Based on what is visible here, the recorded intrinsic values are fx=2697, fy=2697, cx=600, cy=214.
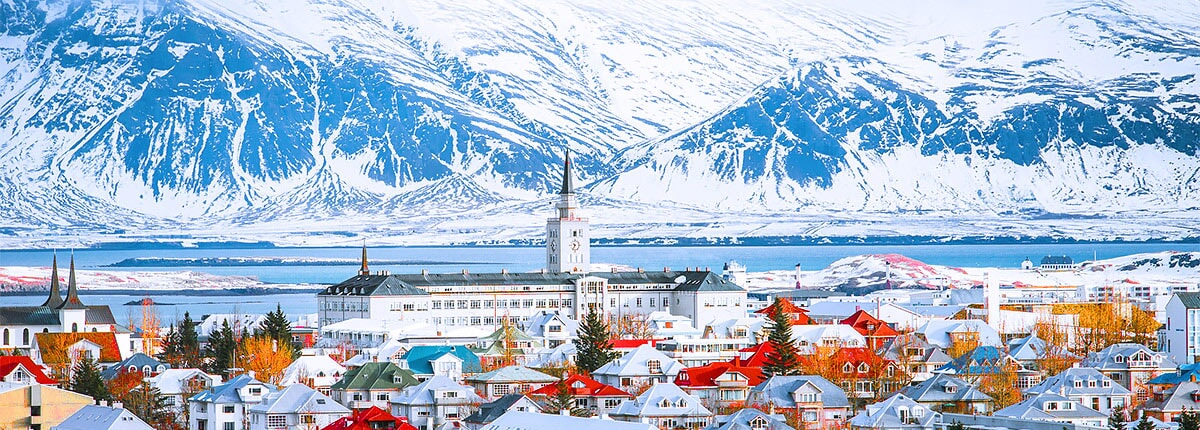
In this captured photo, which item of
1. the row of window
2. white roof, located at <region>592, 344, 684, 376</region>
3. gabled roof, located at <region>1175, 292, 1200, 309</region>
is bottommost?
white roof, located at <region>592, 344, 684, 376</region>

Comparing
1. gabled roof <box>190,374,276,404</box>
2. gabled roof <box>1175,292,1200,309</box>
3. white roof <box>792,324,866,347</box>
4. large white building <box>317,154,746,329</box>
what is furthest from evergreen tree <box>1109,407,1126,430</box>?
large white building <box>317,154,746,329</box>

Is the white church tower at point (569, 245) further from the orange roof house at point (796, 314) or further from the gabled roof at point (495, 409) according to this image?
the gabled roof at point (495, 409)

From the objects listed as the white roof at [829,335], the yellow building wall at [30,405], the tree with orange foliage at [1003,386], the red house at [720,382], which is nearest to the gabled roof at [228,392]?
the yellow building wall at [30,405]

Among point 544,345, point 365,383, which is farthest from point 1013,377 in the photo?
point 544,345

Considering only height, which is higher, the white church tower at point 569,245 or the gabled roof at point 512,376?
the white church tower at point 569,245

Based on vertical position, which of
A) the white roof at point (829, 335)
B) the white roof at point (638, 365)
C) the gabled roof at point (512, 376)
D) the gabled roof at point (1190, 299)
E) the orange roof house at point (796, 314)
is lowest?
the gabled roof at point (512, 376)

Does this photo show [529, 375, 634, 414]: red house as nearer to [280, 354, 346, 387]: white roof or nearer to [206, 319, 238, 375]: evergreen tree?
[280, 354, 346, 387]: white roof

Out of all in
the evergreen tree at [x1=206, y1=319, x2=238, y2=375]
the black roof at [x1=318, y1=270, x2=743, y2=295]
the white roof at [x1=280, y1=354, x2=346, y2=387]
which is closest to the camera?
the white roof at [x1=280, y1=354, x2=346, y2=387]

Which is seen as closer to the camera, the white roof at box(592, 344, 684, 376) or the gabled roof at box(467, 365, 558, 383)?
the gabled roof at box(467, 365, 558, 383)
